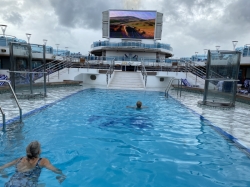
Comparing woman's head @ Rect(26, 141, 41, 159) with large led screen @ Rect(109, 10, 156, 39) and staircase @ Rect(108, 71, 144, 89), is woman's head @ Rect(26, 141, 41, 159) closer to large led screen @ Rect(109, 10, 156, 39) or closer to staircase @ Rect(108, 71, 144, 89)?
staircase @ Rect(108, 71, 144, 89)

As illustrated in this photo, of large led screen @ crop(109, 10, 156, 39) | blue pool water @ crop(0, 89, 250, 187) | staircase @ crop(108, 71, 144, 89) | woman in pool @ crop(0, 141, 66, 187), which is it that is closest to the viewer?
woman in pool @ crop(0, 141, 66, 187)

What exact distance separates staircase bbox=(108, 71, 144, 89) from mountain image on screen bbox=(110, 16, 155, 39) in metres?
15.4

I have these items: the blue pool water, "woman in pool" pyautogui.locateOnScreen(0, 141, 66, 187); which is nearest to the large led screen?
the blue pool water

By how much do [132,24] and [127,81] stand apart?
18798 millimetres

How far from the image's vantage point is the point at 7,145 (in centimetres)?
465

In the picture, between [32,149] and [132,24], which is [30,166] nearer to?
[32,149]

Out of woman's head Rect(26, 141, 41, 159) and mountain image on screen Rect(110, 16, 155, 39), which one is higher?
mountain image on screen Rect(110, 16, 155, 39)

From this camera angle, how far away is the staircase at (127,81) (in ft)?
62.6

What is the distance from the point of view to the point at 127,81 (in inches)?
804

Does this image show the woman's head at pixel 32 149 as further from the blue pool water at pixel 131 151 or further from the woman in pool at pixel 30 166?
the blue pool water at pixel 131 151

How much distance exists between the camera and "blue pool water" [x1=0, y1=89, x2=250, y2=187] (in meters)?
3.66

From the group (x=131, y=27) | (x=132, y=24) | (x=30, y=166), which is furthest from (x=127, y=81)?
(x=132, y=24)

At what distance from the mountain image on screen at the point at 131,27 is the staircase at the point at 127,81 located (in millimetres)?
15388

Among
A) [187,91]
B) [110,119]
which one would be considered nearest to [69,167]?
[110,119]
